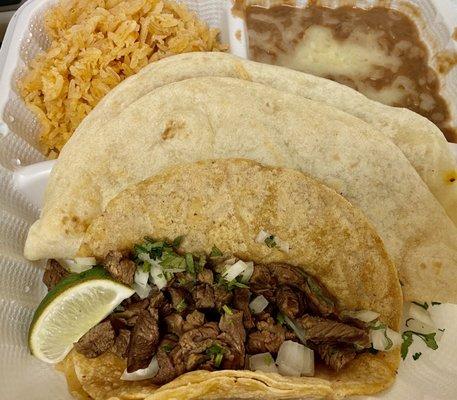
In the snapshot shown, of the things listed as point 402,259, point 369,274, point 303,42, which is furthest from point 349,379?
point 303,42

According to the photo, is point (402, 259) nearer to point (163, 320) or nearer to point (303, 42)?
point (163, 320)

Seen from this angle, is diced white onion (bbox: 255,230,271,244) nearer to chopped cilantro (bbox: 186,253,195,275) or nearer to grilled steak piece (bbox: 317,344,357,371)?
chopped cilantro (bbox: 186,253,195,275)

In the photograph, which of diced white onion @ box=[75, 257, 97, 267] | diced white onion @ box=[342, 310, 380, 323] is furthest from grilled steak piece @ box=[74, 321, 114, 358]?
diced white onion @ box=[342, 310, 380, 323]

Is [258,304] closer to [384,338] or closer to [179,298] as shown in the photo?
[179,298]

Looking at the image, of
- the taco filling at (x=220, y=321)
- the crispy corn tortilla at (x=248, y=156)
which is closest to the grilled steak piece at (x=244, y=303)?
the taco filling at (x=220, y=321)

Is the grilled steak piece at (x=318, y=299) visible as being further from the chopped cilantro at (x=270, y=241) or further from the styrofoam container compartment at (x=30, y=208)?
the styrofoam container compartment at (x=30, y=208)
